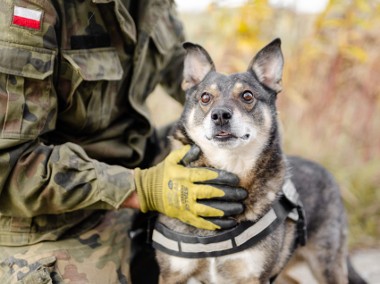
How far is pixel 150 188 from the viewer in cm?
242

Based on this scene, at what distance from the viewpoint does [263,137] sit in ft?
8.32

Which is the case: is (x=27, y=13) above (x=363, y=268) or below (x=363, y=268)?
above

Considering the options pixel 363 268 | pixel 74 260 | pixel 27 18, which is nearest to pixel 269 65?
pixel 27 18

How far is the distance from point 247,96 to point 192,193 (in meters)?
0.59

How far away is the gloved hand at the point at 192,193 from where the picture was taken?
2.34m

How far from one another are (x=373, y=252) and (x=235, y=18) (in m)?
2.38

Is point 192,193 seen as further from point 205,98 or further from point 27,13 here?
point 27,13

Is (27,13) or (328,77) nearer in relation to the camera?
(27,13)

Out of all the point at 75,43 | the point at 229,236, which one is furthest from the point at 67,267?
the point at 75,43

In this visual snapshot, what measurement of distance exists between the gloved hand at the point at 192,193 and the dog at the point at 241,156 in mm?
83

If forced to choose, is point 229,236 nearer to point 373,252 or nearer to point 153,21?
point 153,21

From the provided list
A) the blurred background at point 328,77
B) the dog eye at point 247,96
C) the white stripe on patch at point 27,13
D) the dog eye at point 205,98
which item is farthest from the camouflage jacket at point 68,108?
the blurred background at point 328,77

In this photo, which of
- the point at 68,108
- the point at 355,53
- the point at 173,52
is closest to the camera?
the point at 68,108

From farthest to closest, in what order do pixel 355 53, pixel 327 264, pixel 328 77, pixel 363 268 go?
pixel 328 77
pixel 355 53
pixel 363 268
pixel 327 264
